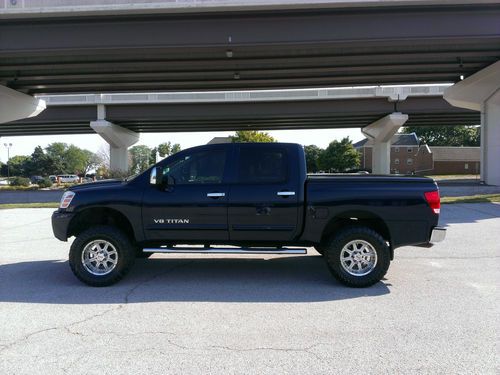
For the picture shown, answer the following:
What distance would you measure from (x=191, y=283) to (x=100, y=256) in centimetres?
137

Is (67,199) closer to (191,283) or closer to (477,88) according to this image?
(191,283)

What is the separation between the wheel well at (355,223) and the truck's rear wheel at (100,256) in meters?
2.87

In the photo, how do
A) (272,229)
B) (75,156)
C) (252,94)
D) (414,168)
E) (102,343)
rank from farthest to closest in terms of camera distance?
(75,156), (414,168), (252,94), (272,229), (102,343)

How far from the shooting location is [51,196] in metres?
24.6

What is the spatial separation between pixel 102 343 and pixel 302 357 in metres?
1.92

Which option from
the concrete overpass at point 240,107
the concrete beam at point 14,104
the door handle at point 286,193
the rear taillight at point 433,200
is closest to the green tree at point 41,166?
the concrete overpass at point 240,107

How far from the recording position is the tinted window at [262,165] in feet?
19.8

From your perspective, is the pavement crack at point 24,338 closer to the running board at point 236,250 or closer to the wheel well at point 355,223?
the running board at point 236,250

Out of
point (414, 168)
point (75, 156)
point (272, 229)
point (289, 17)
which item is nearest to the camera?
point (272, 229)

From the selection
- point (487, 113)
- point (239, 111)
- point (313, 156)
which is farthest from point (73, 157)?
point (487, 113)

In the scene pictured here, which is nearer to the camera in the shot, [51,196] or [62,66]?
[62,66]

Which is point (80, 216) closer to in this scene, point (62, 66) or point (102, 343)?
point (102, 343)

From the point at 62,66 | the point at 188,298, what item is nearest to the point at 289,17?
the point at 62,66

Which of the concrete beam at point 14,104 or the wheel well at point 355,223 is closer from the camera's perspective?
the wheel well at point 355,223
